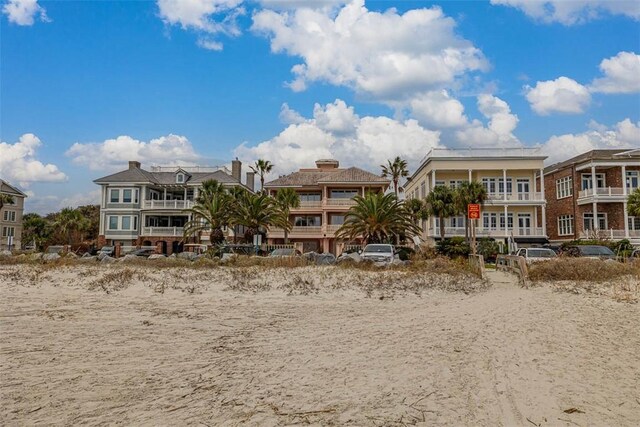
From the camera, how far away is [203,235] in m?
53.1

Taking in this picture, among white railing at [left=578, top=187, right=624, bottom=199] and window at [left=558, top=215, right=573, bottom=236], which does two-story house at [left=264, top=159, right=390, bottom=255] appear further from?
white railing at [left=578, top=187, right=624, bottom=199]

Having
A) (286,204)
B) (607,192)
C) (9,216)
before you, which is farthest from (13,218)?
(607,192)

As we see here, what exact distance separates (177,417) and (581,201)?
155 feet

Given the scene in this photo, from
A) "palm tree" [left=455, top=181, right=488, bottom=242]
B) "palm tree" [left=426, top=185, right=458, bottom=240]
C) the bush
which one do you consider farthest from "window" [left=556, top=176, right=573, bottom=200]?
"palm tree" [left=426, top=185, right=458, bottom=240]

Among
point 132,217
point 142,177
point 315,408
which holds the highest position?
point 142,177

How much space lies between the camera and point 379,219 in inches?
1435

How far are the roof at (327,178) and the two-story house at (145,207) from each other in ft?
19.2

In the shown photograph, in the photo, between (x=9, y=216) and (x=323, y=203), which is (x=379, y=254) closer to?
(x=323, y=203)

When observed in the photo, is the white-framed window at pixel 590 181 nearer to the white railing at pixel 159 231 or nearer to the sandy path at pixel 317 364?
the sandy path at pixel 317 364

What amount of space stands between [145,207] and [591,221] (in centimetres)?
4602

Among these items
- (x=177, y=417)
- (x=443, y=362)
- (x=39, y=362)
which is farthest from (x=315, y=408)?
(x=39, y=362)

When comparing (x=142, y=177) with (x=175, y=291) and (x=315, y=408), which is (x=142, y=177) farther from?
(x=315, y=408)

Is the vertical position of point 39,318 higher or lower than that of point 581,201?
lower

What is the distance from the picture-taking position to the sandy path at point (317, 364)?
545 centimetres
